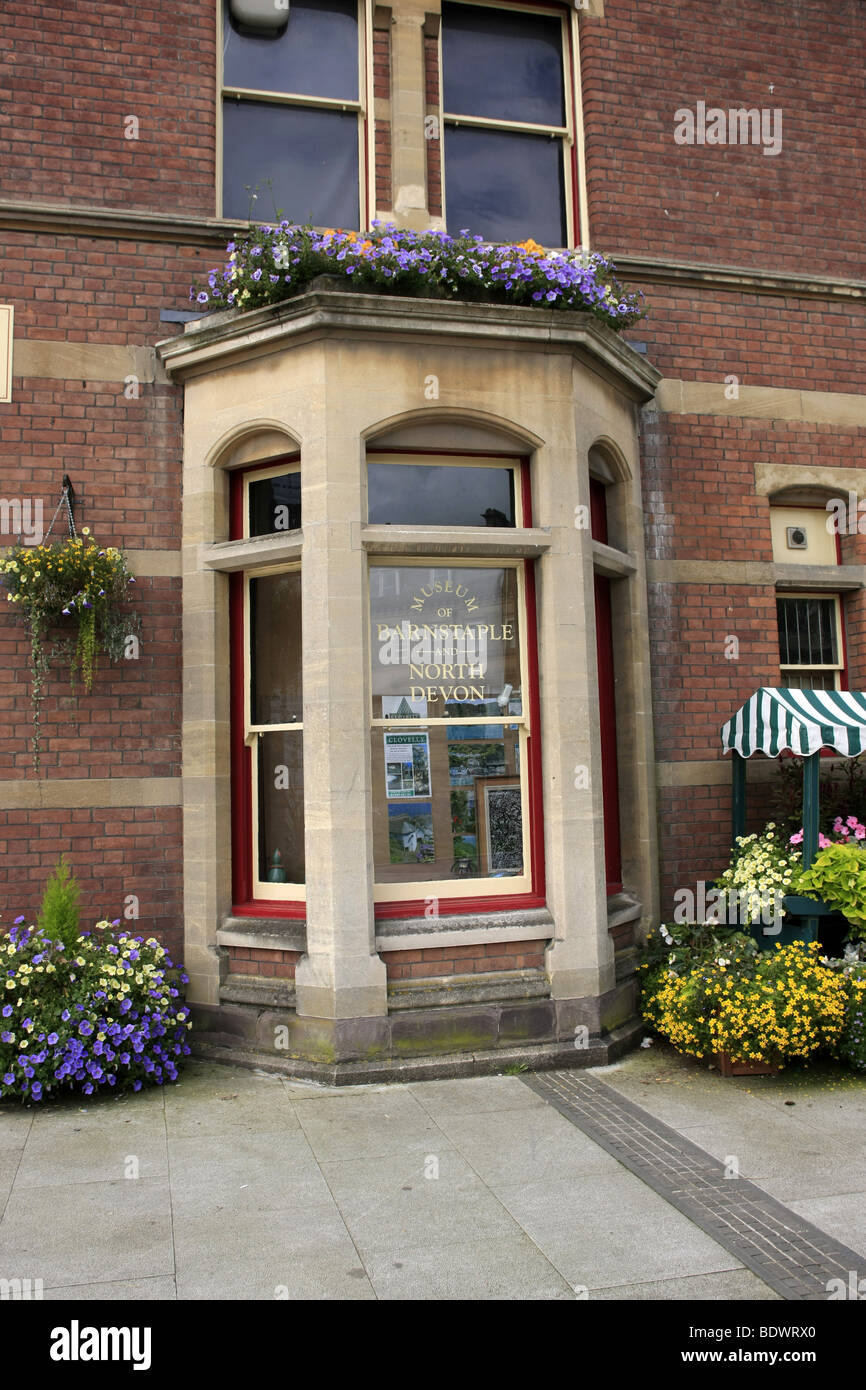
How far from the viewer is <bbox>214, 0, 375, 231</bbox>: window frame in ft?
24.5

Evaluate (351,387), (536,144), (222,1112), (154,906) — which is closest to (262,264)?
(351,387)

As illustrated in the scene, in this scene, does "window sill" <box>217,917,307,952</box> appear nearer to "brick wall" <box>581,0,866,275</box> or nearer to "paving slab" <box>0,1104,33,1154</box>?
A: "paving slab" <box>0,1104,33,1154</box>

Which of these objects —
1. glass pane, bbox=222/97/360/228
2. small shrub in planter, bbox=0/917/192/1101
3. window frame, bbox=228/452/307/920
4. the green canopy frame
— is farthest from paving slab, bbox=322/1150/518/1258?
glass pane, bbox=222/97/360/228

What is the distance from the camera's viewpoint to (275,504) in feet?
23.1

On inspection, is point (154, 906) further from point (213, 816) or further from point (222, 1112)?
point (222, 1112)

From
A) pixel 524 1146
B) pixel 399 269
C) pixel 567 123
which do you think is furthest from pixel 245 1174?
pixel 567 123

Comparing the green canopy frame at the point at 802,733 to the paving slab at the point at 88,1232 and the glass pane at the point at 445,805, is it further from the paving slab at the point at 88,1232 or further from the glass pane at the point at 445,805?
the paving slab at the point at 88,1232

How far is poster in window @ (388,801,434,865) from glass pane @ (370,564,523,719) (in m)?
0.62

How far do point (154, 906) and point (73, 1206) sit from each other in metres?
2.54

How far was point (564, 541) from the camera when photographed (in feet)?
22.4

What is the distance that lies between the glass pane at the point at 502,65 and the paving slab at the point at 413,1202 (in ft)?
24.6

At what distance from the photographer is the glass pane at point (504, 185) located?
791cm

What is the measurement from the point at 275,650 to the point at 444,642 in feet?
3.88

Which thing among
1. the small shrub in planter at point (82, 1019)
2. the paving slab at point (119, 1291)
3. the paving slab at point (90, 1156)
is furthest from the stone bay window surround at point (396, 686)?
the paving slab at point (119, 1291)
